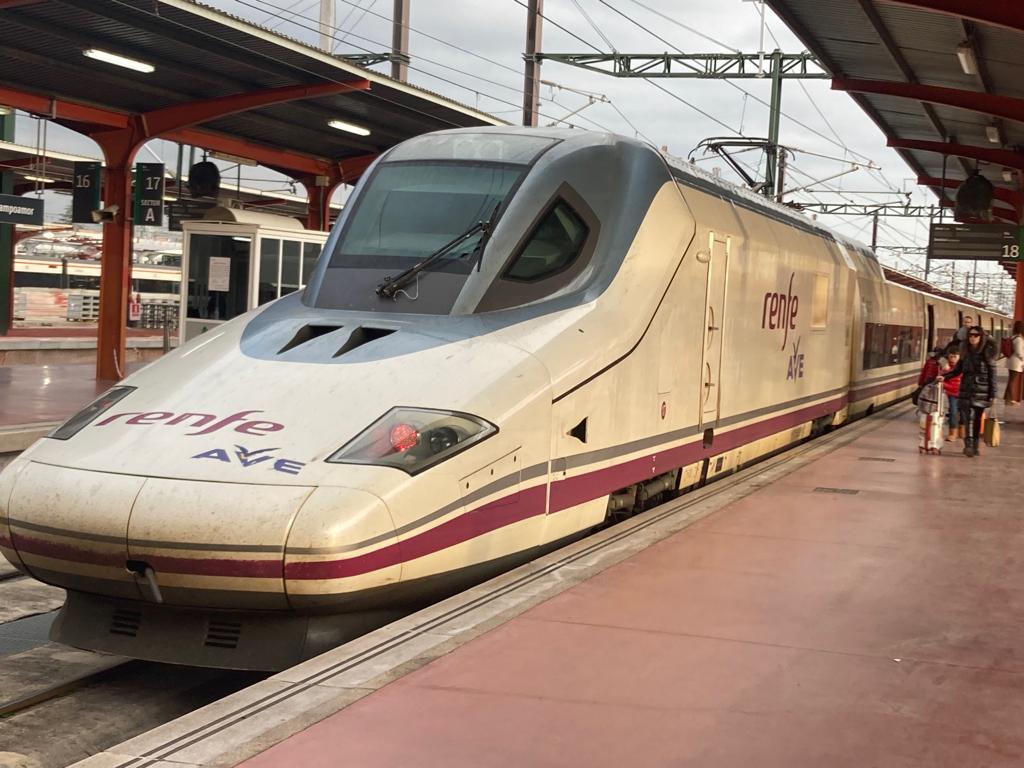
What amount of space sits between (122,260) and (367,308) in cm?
1412

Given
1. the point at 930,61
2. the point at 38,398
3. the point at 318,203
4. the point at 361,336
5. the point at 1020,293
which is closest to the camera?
the point at 361,336

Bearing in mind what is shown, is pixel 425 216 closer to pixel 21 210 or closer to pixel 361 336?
pixel 361 336

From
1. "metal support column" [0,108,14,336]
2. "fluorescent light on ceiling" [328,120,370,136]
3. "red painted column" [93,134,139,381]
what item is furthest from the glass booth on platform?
"metal support column" [0,108,14,336]

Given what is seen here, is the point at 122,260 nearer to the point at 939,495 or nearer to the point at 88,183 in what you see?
the point at 88,183

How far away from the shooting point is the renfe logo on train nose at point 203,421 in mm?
5734

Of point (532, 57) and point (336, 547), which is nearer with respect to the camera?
point (336, 547)

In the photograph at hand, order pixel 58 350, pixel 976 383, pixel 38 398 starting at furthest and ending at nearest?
pixel 58 350, pixel 38 398, pixel 976 383

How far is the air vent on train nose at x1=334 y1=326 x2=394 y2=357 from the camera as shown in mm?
6604

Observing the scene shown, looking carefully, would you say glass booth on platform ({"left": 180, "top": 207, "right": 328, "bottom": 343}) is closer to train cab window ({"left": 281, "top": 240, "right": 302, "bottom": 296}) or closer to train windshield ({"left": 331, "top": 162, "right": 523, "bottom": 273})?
train cab window ({"left": 281, "top": 240, "right": 302, "bottom": 296})

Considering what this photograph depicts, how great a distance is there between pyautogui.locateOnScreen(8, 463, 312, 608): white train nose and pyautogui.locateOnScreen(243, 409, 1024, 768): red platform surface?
0.94 meters

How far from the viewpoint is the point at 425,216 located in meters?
7.59

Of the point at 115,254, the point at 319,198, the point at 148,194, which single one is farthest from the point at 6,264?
the point at 148,194

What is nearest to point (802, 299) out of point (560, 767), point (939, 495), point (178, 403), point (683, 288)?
point (939, 495)

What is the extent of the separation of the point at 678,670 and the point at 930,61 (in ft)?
48.6
